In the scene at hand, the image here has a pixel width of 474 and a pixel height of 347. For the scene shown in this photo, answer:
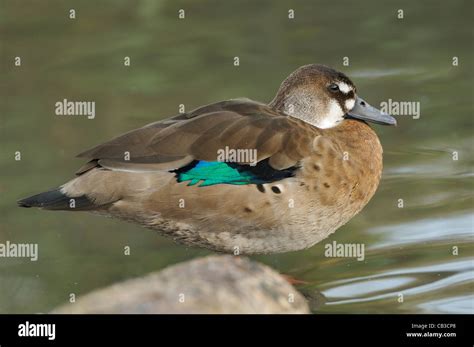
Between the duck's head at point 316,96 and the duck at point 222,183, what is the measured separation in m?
0.28

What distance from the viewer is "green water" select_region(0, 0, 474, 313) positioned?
8.30m

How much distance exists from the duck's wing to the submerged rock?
153cm

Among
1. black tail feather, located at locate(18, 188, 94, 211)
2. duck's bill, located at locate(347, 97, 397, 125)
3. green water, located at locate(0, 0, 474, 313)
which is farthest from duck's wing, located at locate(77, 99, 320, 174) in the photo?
green water, located at locate(0, 0, 474, 313)

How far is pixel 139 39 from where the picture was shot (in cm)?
1317

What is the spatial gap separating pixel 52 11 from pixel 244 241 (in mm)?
6662

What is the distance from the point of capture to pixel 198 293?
601cm

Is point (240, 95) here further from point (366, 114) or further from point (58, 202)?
point (58, 202)

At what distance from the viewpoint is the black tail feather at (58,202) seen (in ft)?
25.4

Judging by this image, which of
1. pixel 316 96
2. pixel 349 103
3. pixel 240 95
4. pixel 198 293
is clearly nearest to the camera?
pixel 198 293

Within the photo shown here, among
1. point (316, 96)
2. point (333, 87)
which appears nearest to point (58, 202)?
point (316, 96)

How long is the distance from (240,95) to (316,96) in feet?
10.4

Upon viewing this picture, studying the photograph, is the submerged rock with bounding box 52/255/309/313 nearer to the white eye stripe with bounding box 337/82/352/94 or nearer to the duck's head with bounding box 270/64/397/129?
the duck's head with bounding box 270/64/397/129
